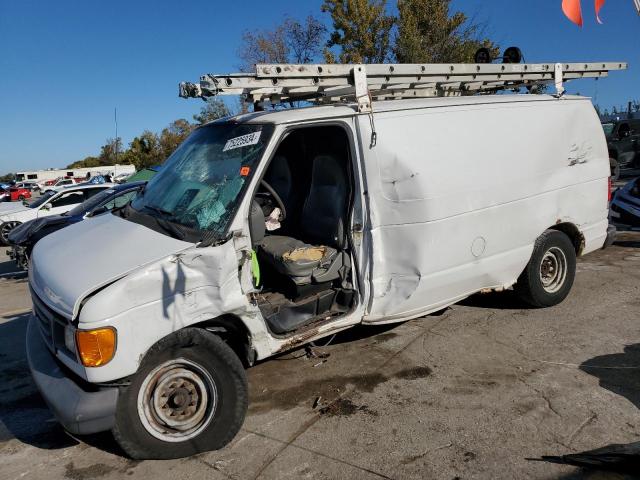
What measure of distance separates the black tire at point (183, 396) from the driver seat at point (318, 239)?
955 mm

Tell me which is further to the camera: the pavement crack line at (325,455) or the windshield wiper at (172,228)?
the windshield wiper at (172,228)

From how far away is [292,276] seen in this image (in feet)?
13.2

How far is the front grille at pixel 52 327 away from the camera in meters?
3.16

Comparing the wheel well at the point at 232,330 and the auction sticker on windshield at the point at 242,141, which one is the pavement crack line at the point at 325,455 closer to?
the wheel well at the point at 232,330

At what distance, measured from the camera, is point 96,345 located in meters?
2.89

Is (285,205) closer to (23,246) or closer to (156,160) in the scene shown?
(23,246)

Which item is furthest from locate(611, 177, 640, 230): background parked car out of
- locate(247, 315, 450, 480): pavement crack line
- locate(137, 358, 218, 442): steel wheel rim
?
locate(137, 358, 218, 442): steel wheel rim

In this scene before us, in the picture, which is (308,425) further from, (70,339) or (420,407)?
(70,339)

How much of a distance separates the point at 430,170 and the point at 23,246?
25.1 ft

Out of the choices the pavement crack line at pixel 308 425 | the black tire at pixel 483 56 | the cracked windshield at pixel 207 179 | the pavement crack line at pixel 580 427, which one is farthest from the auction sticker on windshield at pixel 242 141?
the black tire at pixel 483 56

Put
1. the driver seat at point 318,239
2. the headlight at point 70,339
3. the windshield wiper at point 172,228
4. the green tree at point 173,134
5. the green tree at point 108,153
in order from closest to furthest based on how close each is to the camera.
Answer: the headlight at point 70,339
the windshield wiper at point 172,228
the driver seat at point 318,239
the green tree at point 173,134
the green tree at point 108,153

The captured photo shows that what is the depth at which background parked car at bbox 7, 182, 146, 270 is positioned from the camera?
29.4 feet

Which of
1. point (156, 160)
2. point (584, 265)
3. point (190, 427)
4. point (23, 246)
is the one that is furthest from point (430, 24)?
point (156, 160)

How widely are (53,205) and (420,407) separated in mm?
12403
